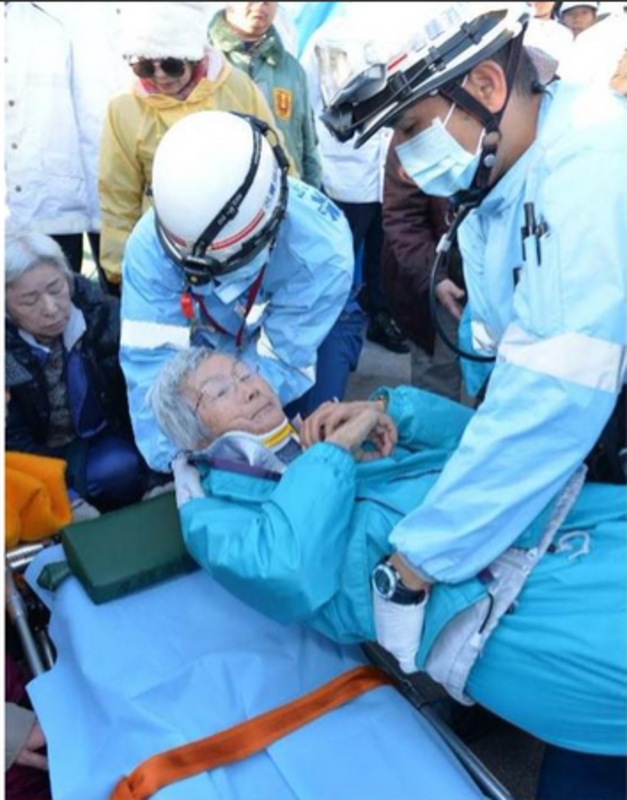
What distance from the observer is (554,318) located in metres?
1.33

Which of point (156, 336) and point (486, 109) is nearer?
point (486, 109)

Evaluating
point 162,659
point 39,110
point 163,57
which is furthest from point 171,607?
point 39,110

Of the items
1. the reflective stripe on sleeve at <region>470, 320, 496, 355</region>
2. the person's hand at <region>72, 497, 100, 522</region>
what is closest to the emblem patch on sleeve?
the person's hand at <region>72, 497, 100, 522</region>

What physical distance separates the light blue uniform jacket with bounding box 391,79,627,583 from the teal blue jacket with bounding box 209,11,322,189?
273cm

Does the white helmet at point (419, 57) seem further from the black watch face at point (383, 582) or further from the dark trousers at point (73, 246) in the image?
the dark trousers at point (73, 246)

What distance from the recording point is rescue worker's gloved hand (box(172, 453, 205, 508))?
1.95 m

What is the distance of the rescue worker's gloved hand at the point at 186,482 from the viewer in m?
1.95

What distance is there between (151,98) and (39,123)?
2.21 ft

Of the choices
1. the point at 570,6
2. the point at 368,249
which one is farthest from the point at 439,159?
the point at 368,249

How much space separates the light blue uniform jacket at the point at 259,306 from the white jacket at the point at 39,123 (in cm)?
136

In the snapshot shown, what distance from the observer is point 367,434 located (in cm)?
195

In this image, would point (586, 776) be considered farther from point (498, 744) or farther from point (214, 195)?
point (214, 195)

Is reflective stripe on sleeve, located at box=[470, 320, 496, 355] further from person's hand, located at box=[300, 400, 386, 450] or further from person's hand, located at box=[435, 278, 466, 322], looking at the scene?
person's hand, located at box=[435, 278, 466, 322]

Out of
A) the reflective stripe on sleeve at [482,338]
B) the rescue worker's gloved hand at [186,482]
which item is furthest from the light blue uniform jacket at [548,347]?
the rescue worker's gloved hand at [186,482]
